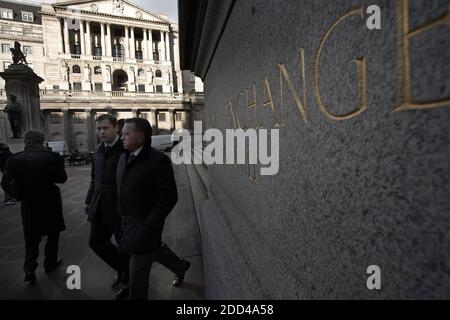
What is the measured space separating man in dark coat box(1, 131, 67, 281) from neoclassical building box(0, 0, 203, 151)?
3632 centimetres

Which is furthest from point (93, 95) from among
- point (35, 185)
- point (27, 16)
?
point (35, 185)

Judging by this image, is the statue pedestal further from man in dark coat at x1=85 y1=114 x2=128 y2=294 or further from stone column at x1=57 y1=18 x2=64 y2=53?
stone column at x1=57 y1=18 x2=64 y2=53

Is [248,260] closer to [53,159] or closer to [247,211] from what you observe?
[247,211]

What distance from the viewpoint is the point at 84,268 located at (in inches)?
131

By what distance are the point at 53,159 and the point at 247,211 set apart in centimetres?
287

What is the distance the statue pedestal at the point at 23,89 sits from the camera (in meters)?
11.2

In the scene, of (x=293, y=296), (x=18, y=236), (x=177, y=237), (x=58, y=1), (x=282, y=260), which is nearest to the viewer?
(x=293, y=296)

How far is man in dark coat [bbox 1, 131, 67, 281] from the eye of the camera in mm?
3146

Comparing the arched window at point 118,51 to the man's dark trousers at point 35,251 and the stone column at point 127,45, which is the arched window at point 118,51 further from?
the man's dark trousers at point 35,251

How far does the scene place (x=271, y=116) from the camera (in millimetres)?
1223

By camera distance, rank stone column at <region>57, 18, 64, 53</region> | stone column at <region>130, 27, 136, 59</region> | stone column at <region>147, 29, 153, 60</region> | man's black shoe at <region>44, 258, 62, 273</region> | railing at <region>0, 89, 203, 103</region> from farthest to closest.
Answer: stone column at <region>147, 29, 153, 60</region>, stone column at <region>130, 27, 136, 59</region>, stone column at <region>57, 18, 64, 53</region>, railing at <region>0, 89, 203, 103</region>, man's black shoe at <region>44, 258, 62, 273</region>

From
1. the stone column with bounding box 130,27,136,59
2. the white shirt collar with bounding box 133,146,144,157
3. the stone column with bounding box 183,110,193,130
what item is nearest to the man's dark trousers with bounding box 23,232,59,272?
the white shirt collar with bounding box 133,146,144,157

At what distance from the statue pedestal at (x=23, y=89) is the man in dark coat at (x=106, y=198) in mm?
11358
